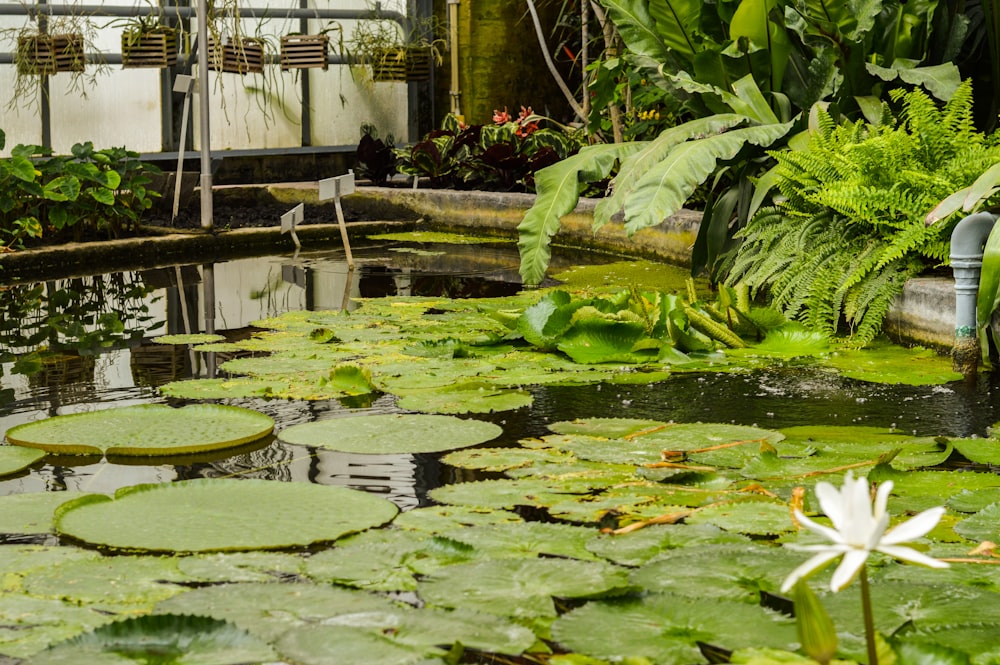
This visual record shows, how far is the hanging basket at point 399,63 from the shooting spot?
1043 centimetres

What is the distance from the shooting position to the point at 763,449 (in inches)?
103

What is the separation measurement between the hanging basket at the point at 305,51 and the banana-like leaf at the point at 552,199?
17.0 ft

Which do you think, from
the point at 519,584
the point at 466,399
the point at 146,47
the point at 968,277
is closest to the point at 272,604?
the point at 519,584

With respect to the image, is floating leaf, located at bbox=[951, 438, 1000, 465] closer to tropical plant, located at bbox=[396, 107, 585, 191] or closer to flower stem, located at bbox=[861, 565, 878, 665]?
flower stem, located at bbox=[861, 565, 878, 665]

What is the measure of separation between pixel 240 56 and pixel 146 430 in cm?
663

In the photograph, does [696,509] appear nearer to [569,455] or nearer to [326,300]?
[569,455]

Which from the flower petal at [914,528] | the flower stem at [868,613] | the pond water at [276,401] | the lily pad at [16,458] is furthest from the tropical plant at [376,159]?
the flower petal at [914,528]

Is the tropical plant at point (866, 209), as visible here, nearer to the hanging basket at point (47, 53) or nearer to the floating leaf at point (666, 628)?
the floating leaf at point (666, 628)

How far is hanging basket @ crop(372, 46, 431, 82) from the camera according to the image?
10.4 metres

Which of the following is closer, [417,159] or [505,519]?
[505,519]

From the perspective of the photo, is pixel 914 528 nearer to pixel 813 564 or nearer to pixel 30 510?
pixel 813 564

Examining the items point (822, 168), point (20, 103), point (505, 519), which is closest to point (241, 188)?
point (20, 103)

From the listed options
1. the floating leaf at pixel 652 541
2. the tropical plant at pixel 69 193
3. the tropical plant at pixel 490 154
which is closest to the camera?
the floating leaf at pixel 652 541

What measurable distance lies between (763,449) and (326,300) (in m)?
3.04
